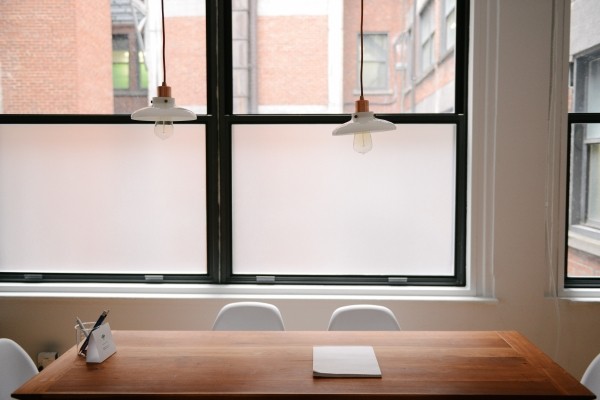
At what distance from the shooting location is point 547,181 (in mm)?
3252

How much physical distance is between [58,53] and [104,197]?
1.11 m

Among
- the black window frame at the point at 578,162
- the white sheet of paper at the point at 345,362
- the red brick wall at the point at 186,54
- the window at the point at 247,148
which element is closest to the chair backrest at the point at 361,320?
the white sheet of paper at the point at 345,362

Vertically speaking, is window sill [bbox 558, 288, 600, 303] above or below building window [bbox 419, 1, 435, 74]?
below

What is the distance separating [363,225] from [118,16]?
2.37 meters

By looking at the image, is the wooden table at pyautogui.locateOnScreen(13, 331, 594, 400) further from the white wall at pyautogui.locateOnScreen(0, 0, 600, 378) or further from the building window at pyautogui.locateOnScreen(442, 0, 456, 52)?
the building window at pyautogui.locateOnScreen(442, 0, 456, 52)

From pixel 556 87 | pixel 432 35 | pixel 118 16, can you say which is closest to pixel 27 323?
pixel 118 16

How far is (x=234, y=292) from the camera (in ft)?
11.3

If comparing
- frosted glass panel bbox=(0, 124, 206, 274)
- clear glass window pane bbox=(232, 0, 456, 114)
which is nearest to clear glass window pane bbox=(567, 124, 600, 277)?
clear glass window pane bbox=(232, 0, 456, 114)

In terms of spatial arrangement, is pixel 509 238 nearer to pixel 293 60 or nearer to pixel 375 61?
pixel 375 61

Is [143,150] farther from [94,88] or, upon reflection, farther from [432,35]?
[432,35]

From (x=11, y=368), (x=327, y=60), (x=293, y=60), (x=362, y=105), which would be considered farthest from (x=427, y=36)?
(x=11, y=368)

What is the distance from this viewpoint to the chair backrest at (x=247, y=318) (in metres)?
2.76

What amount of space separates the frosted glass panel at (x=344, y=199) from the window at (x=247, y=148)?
0.03 ft

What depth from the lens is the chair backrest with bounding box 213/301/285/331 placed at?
9.05 feet
